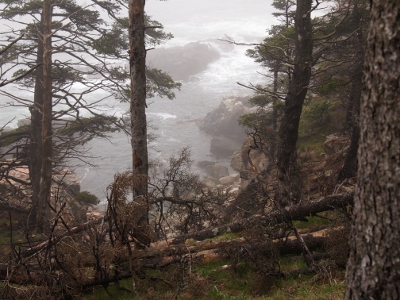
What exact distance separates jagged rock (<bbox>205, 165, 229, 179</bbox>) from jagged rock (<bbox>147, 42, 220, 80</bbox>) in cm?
2240

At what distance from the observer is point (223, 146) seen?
3147 centimetres

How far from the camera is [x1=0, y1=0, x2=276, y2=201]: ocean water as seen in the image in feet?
92.8

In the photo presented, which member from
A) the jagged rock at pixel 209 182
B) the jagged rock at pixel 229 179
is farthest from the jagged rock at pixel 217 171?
the jagged rock at pixel 229 179

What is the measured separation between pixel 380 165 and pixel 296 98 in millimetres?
6115

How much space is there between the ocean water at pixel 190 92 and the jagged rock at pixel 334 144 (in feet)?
12.7

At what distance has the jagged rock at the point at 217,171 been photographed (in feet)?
88.0

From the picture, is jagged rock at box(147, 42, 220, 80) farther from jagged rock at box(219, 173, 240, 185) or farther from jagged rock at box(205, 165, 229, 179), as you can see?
jagged rock at box(219, 173, 240, 185)

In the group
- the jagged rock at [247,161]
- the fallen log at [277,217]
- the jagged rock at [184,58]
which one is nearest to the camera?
the fallen log at [277,217]

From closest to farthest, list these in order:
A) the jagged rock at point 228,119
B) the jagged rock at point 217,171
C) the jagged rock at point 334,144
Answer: the jagged rock at point 334,144 < the jagged rock at point 217,171 < the jagged rock at point 228,119

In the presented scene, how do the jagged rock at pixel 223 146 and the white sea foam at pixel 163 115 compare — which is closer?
the jagged rock at pixel 223 146

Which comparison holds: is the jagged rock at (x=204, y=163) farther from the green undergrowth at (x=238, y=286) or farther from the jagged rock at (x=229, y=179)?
the green undergrowth at (x=238, y=286)

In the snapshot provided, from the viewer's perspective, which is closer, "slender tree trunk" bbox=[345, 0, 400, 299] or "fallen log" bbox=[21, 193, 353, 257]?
"slender tree trunk" bbox=[345, 0, 400, 299]

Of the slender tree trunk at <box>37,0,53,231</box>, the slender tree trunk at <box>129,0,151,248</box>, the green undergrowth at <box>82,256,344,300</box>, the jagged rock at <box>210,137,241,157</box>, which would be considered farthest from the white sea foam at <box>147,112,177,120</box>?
the green undergrowth at <box>82,256,344,300</box>

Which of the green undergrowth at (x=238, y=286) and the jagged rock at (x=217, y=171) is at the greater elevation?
the green undergrowth at (x=238, y=286)
